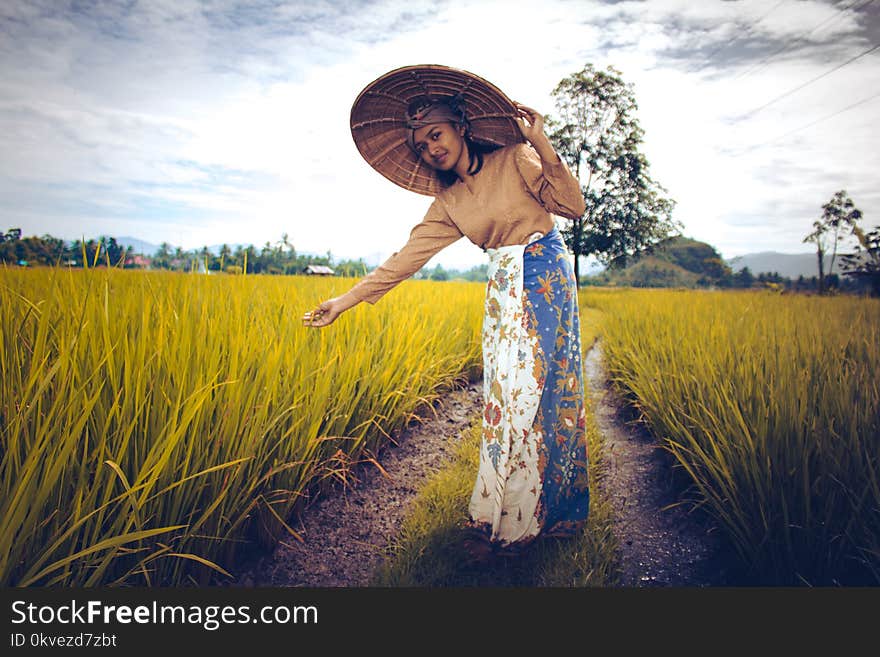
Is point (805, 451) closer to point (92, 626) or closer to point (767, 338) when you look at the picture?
point (767, 338)

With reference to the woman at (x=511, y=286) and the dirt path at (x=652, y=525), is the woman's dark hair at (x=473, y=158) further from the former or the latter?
the dirt path at (x=652, y=525)

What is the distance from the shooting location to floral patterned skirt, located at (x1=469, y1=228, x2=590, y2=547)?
1.32 metres

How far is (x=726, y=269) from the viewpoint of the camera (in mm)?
17281

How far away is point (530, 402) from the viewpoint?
4.34 feet

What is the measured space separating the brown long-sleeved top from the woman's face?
0.09 meters

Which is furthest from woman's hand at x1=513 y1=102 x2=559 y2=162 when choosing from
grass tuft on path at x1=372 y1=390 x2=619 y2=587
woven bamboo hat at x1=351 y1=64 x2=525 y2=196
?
grass tuft on path at x1=372 y1=390 x2=619 y2=587

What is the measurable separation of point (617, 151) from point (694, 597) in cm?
892

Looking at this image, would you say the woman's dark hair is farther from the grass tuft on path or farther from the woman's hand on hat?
the grass tuft on path

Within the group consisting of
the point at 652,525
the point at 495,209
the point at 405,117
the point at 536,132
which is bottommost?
the point at 652,525

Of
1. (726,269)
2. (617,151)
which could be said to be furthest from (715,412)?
(726,269)

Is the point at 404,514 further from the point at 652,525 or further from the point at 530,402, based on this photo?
the point at 652,525

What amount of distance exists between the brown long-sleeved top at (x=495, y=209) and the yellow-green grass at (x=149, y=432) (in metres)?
0.48

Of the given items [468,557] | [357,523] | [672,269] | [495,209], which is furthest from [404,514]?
[672,269]

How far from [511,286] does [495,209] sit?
0.86ft
